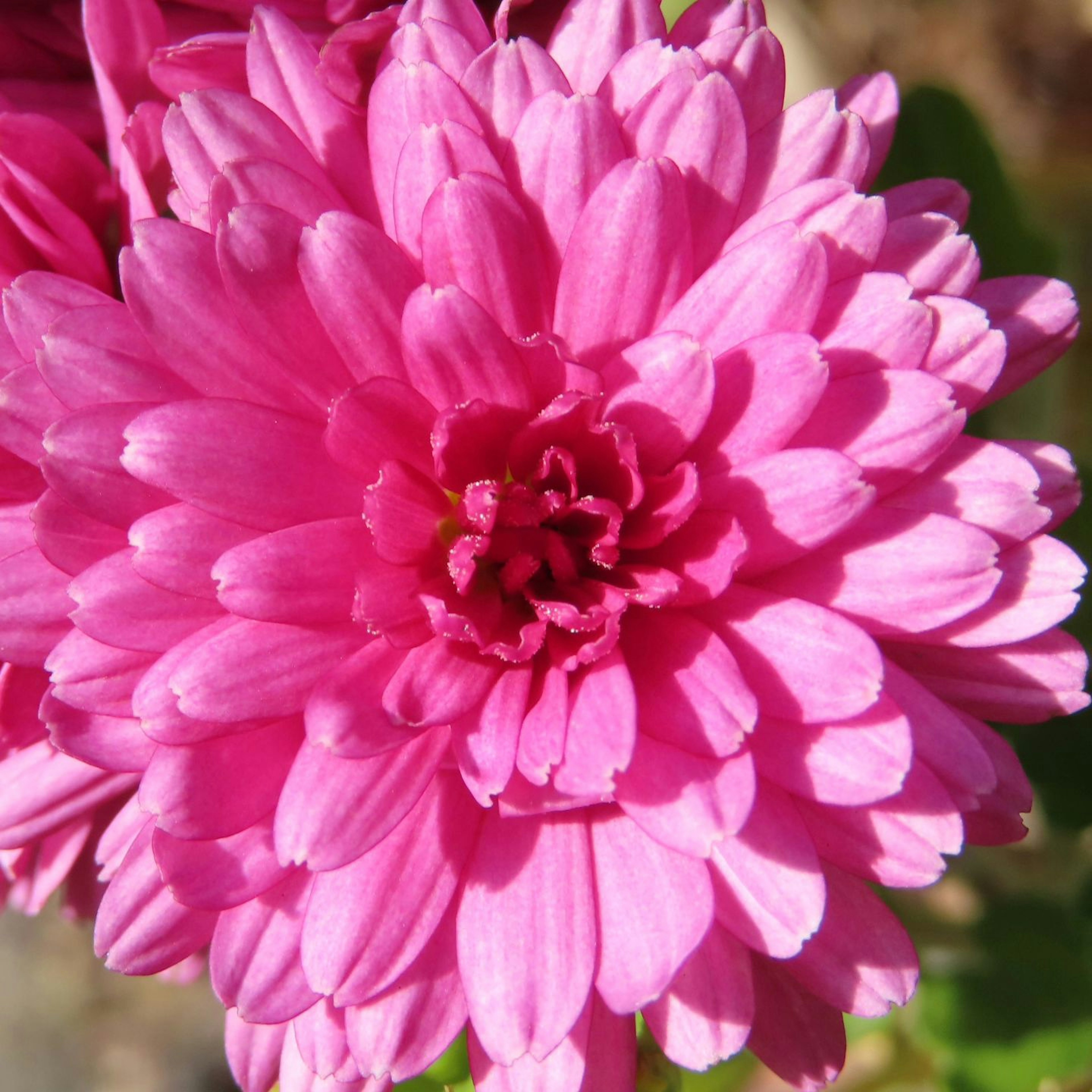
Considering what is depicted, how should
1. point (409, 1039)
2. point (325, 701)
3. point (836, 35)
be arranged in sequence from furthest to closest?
point (836, 35) < point (409, 1039) < point (325, 701)

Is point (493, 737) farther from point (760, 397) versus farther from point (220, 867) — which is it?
point (760, 397)

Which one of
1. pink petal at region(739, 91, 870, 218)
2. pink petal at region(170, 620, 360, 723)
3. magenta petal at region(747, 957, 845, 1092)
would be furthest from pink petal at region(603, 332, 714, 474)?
magenta petal at region(747, 957, 845, 1092)

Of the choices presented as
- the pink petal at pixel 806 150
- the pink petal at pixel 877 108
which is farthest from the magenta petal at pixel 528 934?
the pink petal at pixel 877 108

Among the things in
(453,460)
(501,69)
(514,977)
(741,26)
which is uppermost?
(741,26)

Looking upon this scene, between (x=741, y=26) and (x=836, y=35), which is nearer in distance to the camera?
(x=741, y=26)

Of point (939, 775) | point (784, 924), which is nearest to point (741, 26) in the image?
point (939, 775)

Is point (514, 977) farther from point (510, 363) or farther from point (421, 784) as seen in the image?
point (510, 363)

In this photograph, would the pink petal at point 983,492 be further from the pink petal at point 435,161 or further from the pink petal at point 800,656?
the pink petal at point 435,161
